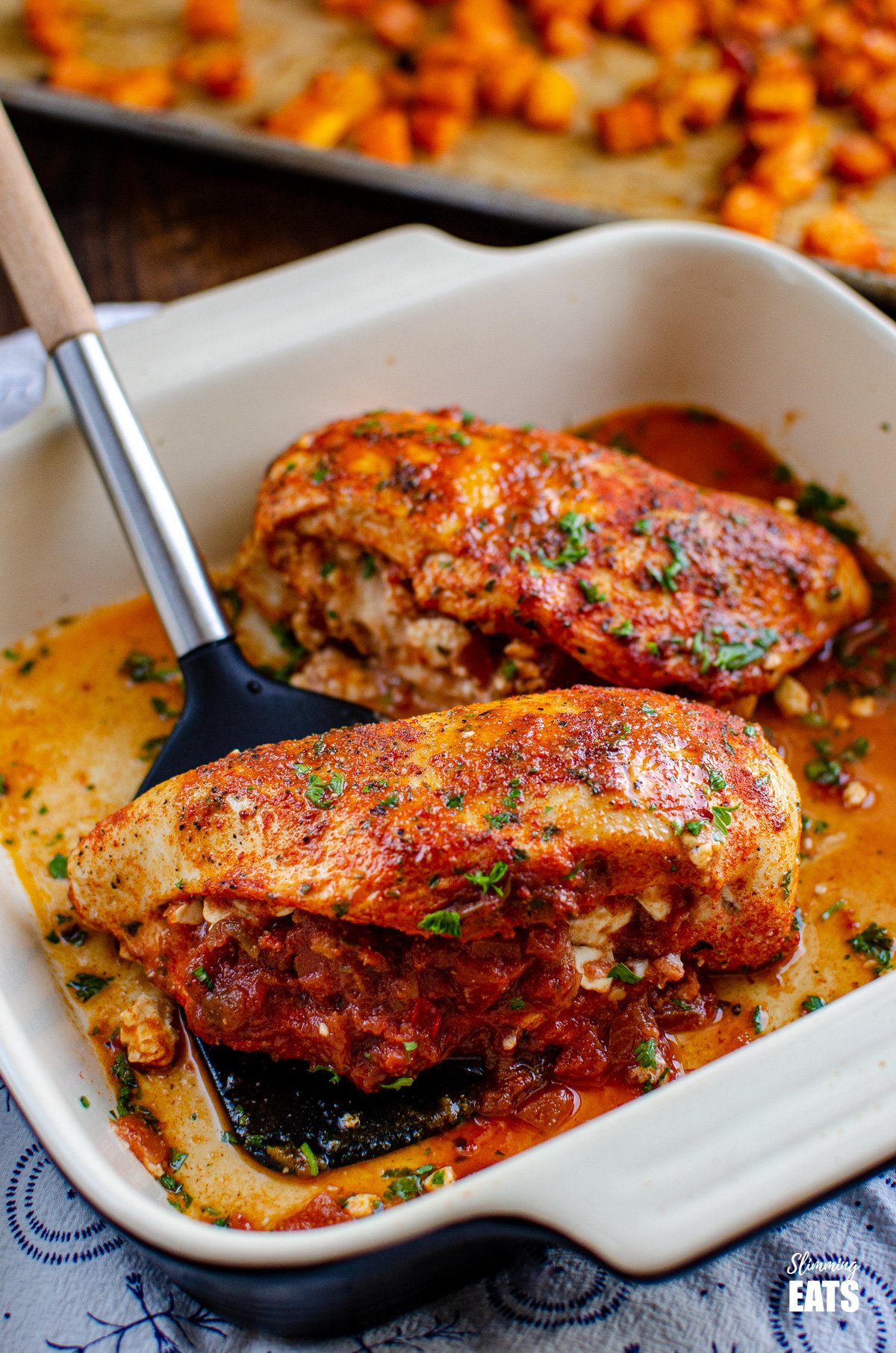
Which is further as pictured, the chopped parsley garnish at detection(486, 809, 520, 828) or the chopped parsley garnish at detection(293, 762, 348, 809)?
the chopped parsley garnish at detection(293, 762, 348, 809)

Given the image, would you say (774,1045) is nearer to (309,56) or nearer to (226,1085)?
(226,1085)

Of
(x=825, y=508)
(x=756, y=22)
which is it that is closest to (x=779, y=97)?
(x=756, y=22)

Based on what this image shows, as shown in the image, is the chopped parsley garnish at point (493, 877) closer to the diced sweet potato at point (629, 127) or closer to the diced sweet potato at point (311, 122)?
the diced sweet potato at point (311, 122)

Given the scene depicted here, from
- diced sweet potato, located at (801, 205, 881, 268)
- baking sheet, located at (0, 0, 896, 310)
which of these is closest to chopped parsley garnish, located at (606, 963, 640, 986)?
baking sheet, located at (0, 0, 896, 310)

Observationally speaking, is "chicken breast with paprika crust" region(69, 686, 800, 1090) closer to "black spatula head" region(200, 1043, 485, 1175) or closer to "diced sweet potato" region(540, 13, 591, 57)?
"black spatula head" region(200, 1043, 485, 1175)

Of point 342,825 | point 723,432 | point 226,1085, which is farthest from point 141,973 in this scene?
point 723,432
